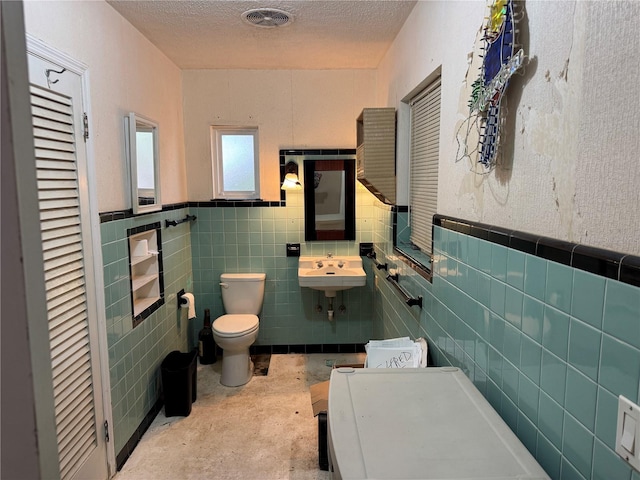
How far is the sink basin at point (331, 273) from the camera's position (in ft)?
10.5

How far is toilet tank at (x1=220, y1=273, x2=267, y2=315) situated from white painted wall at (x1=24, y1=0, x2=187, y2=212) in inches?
33.2

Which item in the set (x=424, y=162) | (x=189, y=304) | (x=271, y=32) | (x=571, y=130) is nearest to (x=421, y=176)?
(x=424, y=162)

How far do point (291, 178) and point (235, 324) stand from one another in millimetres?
1236

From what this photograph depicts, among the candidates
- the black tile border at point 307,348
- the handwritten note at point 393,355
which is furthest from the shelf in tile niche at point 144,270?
the handwritten note at point 393,355

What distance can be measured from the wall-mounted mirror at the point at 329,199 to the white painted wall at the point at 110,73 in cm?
114

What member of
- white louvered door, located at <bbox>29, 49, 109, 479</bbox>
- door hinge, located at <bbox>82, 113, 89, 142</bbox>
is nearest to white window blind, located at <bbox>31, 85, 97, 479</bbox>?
white louvered door, located at <bbox>29, 49, 109, 479</bbox>

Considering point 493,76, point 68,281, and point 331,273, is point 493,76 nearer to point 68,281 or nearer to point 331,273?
point 68,281

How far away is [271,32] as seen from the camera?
2.59 metres

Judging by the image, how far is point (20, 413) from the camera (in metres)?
Answer: 0.39

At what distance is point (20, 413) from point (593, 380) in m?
0.97

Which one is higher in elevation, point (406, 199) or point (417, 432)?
point (406, 199)

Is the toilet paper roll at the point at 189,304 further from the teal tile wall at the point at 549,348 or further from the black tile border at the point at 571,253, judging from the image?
the black tile border at the point at 571,253

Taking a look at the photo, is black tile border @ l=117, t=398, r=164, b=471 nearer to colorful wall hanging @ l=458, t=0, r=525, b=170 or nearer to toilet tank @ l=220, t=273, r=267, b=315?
toilet tank @ l=220, t=273, r=267, b=315

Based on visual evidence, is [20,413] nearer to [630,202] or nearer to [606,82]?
[630,202]
